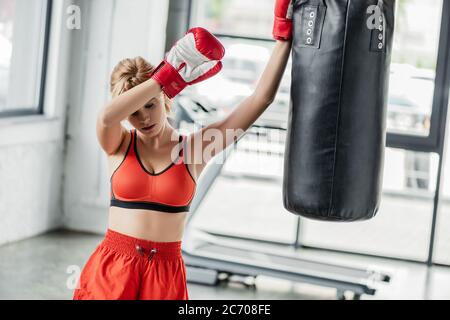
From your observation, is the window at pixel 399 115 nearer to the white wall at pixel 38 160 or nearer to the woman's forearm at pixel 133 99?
the white wall at pixel 38 160

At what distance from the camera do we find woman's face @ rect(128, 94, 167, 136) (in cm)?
230

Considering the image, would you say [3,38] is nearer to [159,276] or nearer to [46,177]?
[46,177]

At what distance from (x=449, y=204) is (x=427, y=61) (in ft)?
4.82

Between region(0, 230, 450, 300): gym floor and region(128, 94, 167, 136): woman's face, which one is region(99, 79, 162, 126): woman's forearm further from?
region(0, 230, 450, 300): gym floor

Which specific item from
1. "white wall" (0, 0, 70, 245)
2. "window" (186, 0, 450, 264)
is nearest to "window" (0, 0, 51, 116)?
"white wall" (0, 0, 70, 245)

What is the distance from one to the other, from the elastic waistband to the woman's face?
31 cm

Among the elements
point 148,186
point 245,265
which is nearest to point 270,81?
point 148,186

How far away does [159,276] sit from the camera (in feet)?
7.47

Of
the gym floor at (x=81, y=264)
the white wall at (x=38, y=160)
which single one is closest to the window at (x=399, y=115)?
the gym floor at (x=81, y=264)

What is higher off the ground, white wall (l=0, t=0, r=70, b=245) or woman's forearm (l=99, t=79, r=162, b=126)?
woman's forearm (l=99, t=79, r=162, b=126)

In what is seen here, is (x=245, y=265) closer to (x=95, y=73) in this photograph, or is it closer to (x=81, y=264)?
(x=81, y=264)

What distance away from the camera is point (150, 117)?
231cm

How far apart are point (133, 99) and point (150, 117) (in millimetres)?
140
